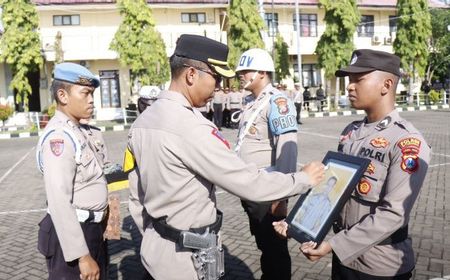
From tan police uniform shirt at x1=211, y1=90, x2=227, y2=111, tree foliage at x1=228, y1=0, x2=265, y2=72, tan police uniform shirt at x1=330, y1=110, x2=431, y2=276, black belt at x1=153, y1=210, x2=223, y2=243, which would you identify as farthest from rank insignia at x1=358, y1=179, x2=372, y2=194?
tree foliage at x1=228, y1=0, x2=265, y2=72

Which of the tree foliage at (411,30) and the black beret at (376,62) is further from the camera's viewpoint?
the tree foliage at (411,30)

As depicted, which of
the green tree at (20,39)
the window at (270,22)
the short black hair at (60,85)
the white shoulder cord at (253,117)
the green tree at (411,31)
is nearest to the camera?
the short black hair at (60,85)

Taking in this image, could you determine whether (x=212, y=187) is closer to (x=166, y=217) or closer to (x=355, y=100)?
(x=166, y=217)

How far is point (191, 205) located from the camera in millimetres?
2369

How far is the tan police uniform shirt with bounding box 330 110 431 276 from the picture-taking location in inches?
90.3

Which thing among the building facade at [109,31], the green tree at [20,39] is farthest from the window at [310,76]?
the green tree at [20,39]

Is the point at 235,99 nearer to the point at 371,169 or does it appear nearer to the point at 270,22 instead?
the point at 270,22

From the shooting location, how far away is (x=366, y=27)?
32469 mm

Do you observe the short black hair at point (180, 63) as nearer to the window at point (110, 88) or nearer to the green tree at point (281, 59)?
the window at point (110, 88)

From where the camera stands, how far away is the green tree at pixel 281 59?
27719 mm

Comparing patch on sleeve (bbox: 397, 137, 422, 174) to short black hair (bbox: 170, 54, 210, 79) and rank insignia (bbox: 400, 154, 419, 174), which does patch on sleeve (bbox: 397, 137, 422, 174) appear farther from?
short black hair (bbox: 170, 54, 210, 79)

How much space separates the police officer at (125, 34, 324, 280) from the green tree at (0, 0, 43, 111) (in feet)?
68.5

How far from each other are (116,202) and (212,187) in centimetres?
144

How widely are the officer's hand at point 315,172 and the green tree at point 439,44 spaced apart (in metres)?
34.2
